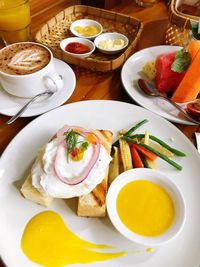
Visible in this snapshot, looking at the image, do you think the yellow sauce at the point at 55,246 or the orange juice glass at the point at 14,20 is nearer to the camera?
the yellow sauce at the point at 55,246

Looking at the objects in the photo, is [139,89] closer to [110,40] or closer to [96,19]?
[110,40]

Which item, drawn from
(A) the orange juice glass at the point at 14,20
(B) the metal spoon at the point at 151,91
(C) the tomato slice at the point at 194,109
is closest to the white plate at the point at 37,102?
(B) the metal spoon at the point at 151,91

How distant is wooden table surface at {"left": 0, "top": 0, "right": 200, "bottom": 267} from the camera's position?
1312 millimetres

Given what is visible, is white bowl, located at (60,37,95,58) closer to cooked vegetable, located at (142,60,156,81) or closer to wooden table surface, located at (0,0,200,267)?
wooden table surface, located at (0,0,200,267)

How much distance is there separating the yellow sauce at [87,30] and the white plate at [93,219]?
66 centimetres

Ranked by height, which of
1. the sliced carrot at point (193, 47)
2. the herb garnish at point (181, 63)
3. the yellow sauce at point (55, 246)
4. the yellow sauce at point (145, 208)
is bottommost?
the yellow sauce at point (55, 246)

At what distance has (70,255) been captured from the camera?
0.91 metres

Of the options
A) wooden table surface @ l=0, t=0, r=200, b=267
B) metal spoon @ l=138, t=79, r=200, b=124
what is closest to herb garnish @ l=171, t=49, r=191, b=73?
metal spoon @ l=138, t=79, r=200, b=124

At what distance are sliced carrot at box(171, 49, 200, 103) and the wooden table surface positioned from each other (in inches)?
6.6

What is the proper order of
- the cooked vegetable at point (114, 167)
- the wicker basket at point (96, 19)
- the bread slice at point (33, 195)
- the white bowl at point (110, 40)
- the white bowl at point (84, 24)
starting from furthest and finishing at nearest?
the white bowl at point (84, 24) < the white bowl at point (110, 40) < the wicker basket at point (96, 19) < the cooked vegetable at point (114, 167) < the bread slice at point (33, 195)

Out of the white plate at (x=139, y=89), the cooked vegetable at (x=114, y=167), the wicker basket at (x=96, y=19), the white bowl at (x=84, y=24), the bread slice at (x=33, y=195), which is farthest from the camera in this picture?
the white bowl at (x=84, y=24)

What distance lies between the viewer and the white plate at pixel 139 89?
136 cm

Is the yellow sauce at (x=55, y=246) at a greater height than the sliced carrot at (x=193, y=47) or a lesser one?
lesser

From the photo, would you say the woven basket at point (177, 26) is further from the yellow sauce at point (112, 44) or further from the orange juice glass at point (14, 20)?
the orange juice glass at point (14, 20)
